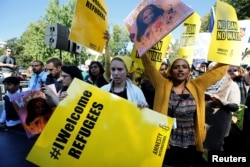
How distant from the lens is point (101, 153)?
110 inches

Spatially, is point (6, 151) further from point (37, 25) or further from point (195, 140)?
point (37, 25)

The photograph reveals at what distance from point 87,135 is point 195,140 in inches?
43.3

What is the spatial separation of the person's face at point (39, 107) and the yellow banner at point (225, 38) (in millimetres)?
1886

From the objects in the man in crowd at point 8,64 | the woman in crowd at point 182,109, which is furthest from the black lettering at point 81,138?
the man in crowd at point 8,64

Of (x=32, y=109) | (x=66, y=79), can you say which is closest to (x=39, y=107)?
(x=32, y=109)

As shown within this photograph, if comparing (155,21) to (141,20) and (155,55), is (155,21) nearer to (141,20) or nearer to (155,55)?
(141,20)

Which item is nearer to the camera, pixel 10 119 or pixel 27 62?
pixel 10 119

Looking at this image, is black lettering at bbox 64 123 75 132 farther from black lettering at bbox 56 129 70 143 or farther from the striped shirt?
the striped shirt

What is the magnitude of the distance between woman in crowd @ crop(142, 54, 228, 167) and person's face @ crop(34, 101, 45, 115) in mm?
1244

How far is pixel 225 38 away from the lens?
12.3ft

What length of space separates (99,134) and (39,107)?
1.22 meters

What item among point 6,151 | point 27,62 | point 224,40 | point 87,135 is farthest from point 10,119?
point 27,62

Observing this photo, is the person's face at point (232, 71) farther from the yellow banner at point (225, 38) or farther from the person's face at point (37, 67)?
the person's face at point (37, 67)

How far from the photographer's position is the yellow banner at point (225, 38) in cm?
368
